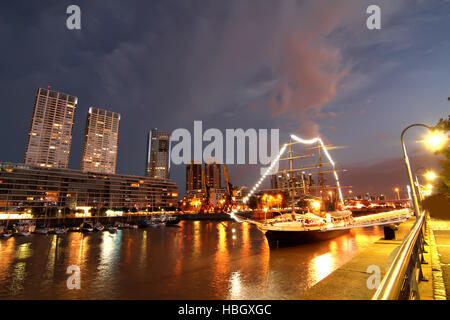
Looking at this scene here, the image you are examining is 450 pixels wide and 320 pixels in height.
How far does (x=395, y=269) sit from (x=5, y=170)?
15957 cm

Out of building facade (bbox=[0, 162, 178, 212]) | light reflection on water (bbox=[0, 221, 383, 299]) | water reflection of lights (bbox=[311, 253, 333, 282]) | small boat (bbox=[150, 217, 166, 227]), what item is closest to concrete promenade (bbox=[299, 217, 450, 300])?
light reflection on water (bbox=[0, 221, 383, 299])

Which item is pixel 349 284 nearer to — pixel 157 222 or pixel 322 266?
pixel 322 266

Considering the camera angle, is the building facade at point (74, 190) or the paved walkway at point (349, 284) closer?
the paved walkway at point (349, 284)

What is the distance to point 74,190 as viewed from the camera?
140 m

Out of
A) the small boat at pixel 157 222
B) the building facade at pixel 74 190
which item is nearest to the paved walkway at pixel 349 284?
the small boat at pixel 157 222

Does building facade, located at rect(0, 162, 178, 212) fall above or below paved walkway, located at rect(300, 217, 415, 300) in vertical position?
above

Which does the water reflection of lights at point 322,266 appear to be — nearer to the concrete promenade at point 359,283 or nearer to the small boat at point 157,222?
the concrete promenade at point 359,283

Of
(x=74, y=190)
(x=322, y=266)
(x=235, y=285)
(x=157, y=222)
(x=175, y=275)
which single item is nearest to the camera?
(x=235, y=285)

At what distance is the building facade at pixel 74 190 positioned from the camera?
379 ft

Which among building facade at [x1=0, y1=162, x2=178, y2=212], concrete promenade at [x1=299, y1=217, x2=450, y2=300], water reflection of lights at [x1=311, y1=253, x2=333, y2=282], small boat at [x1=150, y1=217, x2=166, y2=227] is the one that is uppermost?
building facade at [x1=0, y1=162, x2=178, y2=212]

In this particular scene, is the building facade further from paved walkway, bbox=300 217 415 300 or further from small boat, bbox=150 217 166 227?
paved walkway, bbox=300 217 415 300

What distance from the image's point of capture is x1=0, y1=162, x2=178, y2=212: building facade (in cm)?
11556

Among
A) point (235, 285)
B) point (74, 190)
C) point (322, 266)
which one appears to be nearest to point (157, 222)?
point (74, 190)
